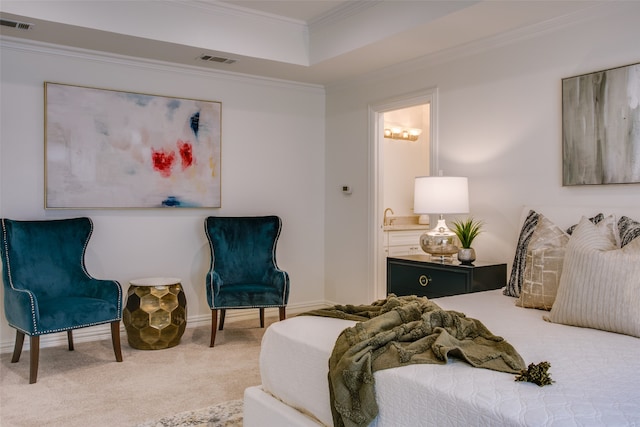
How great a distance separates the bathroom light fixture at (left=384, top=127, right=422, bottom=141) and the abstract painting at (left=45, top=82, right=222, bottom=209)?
201cm

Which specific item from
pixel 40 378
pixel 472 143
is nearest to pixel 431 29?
pixel 472 143

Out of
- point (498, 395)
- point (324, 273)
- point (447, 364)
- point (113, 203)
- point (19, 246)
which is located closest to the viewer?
point (498, 395)

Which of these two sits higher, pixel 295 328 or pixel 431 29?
pixel 431 29

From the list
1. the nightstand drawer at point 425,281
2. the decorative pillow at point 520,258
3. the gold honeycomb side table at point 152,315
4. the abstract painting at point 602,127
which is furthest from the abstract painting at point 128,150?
the abstract painting at point 602,127

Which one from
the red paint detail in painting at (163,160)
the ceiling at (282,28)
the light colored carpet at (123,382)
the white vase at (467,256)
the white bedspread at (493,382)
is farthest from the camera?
the red paint detail in painting at (163,160)

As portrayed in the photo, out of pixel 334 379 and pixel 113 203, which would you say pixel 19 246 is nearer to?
pixel 113 203

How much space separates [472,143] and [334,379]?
9.21ft

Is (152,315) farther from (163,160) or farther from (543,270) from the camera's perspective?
(543,270)

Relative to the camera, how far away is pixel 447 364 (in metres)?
1.81

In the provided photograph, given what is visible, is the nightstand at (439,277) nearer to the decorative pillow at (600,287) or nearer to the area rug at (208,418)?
the decorative pillow at (600,287)

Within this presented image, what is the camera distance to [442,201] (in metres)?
3.85

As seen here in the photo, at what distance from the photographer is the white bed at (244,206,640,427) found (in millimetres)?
1476

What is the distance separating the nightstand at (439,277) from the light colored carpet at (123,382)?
121cm

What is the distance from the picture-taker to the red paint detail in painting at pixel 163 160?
184 inches
